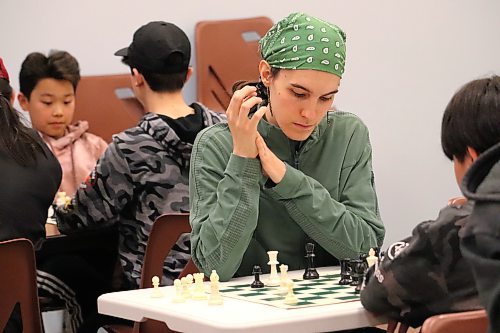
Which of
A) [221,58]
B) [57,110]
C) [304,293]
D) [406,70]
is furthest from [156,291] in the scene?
[406,70]

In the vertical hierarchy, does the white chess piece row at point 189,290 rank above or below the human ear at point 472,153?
below

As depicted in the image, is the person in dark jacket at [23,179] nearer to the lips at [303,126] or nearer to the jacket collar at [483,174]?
the lips at [303,126]

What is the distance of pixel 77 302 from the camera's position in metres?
3.95

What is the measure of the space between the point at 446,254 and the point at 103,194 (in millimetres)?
1796

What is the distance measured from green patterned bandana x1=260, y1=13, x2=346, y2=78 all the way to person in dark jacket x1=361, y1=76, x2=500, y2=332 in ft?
2.13

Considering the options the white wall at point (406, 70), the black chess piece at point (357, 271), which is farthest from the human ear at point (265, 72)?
the white wall at point (406, 70)

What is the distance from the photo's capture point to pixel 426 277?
2006 mm

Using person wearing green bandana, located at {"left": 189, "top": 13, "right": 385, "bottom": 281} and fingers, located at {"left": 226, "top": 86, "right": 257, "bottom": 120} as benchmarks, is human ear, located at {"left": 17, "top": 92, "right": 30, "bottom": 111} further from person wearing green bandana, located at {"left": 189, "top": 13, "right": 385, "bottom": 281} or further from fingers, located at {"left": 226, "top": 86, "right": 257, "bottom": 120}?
fingers, located at {"left": 226, "top": 86, "right": 257, "bottom": 120}

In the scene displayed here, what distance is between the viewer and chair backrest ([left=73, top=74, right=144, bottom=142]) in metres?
5.22

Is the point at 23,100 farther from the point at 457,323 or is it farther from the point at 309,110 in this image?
the point at 457,323

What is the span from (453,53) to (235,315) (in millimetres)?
4506

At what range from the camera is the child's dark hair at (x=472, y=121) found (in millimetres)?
1920

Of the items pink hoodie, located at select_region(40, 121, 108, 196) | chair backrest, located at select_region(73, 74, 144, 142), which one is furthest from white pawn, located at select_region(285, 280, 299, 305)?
chair backrest, located at select_region(73, 74, 144, 142)

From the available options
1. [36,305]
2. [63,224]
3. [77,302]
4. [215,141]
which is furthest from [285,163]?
[77,302]
